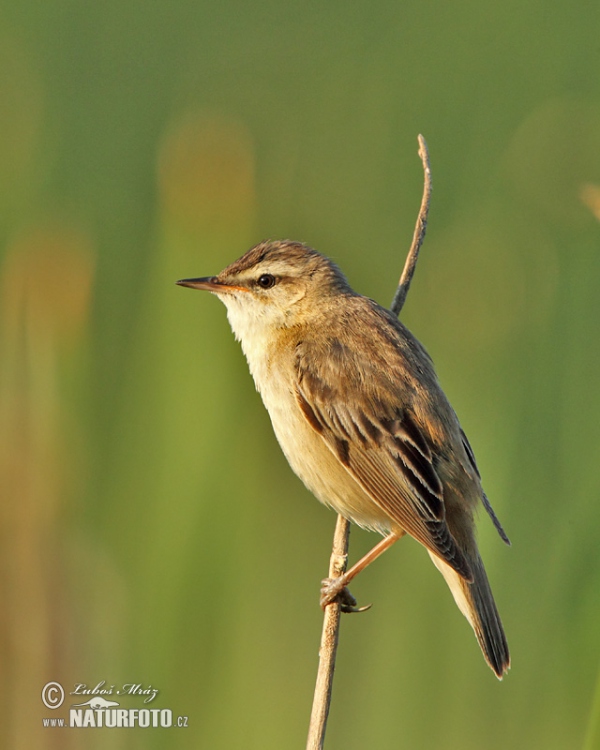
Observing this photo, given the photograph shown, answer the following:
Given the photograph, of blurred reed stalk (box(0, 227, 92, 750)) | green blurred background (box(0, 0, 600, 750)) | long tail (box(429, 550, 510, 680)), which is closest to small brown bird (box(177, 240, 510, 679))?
long tail (box(429, 550, 510, 680))

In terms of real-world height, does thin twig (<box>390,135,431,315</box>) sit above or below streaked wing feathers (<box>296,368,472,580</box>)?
above

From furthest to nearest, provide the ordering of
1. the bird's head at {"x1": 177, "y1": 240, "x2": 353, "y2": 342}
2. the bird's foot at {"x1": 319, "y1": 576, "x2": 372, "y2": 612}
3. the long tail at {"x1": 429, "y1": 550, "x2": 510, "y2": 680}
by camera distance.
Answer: the bird's head at {"x1": 177, "y1": 240, "x2": 353, "y2": 342} < the bird's foot at {"x1": 319, "y1": 576, "x2": 372, "y2": 612} < the long tail at {"x1": 429, "y1": 550, "x2": 510, "y2": 680}

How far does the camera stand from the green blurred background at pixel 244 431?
11.2 feet

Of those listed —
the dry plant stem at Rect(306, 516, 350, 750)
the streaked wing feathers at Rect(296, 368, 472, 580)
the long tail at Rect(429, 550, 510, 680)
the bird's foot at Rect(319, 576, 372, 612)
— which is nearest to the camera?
the dry plant stem at Rect(306, 516, 350, 750)

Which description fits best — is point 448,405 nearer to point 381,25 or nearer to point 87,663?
point 87,663

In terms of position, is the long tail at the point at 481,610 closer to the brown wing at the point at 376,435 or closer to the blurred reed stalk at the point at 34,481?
the brown wing at the point at 376,435

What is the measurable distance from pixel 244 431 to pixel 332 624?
879 millimetres

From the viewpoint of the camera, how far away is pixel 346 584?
3.64 metres

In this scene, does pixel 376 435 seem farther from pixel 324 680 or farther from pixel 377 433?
pixel 324 680

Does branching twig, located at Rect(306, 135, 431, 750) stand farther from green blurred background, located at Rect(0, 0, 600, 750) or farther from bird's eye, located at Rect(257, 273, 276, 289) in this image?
bird's eye, located at Rect(257, 273, 276, 289)

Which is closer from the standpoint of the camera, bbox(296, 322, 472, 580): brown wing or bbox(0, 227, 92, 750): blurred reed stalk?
bbox(0, 227, 92, 750): blurred reed stalk

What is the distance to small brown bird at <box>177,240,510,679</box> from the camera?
3.43m

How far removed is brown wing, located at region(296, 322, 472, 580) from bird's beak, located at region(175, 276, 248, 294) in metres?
0.49

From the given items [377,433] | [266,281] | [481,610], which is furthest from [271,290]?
[481,610]
